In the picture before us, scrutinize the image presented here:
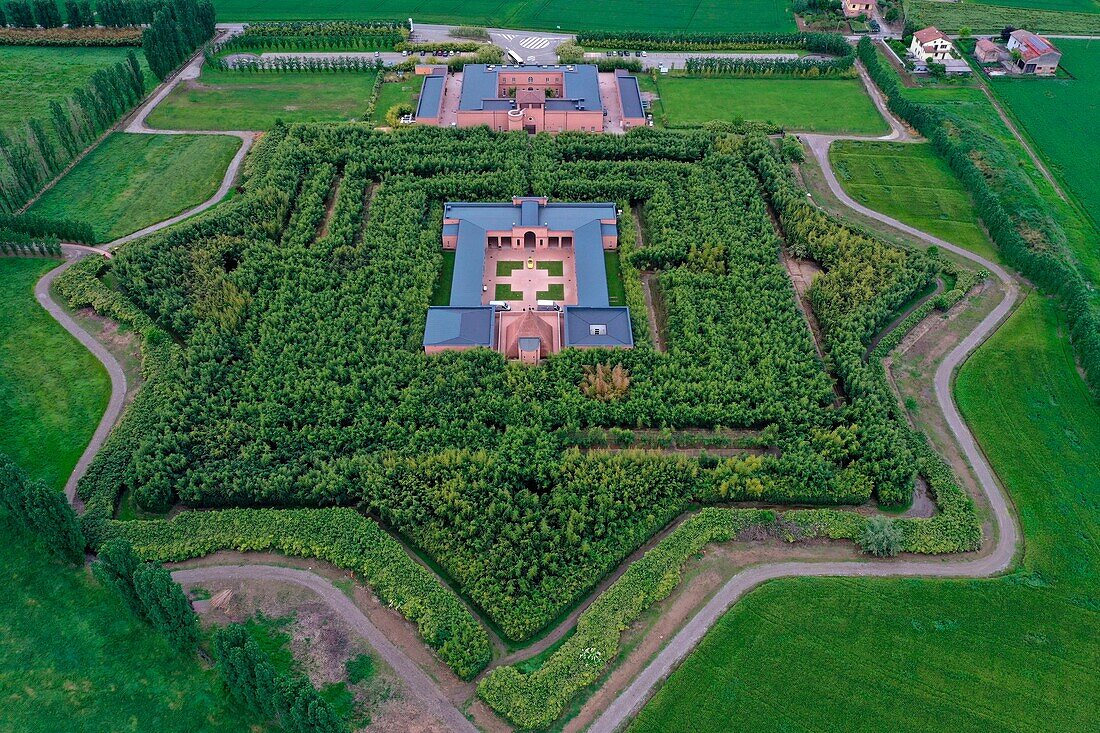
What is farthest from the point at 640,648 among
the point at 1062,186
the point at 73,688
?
the point at 1062,186

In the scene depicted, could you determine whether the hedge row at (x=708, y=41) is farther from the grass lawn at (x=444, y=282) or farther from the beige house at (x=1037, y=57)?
the grass lawn at (x=444, y=282)

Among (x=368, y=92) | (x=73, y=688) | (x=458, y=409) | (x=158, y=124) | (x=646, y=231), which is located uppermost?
(x=368, y=92)

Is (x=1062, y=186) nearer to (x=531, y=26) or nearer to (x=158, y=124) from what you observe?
(x=531, y=26)

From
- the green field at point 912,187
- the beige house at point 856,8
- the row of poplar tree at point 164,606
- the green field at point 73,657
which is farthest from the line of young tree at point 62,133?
the beige house at point 856,8

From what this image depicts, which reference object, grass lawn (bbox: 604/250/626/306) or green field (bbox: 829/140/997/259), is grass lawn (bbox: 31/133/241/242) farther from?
green field (bbox: 829/140/997/259)

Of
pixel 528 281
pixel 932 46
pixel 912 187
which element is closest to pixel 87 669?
pixel 528 281

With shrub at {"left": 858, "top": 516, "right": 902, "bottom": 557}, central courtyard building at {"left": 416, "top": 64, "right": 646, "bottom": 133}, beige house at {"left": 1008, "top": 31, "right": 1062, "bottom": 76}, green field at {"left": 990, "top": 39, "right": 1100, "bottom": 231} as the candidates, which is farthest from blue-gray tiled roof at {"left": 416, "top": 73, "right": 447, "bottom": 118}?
beige house at {"left": 1008, "top": 31, "right": 1062, "bottom": 76}
